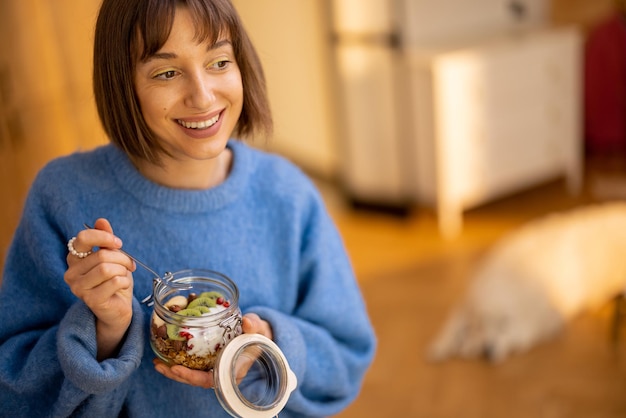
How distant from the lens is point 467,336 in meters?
2.67

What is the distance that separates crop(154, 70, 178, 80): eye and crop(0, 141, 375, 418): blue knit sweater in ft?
0.58

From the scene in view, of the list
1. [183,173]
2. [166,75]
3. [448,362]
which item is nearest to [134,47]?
[166,75]

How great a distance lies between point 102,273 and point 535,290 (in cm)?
Answer: 204

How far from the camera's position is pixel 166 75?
Result: 37.4 inches

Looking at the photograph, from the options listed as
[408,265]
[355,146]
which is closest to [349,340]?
[408,265]

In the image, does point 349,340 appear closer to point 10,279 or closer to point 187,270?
point 187,270

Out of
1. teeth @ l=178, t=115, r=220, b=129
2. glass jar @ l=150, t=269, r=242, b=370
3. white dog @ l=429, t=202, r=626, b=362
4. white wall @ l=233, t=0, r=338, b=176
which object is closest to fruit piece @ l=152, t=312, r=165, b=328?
glass jar @ l=150, t=269, r=242, b=370

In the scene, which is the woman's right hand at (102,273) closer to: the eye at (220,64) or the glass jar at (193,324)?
the glass jar at (193,324)

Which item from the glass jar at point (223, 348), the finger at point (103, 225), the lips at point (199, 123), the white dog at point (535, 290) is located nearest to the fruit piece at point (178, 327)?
the glass jar at point (223, 348)

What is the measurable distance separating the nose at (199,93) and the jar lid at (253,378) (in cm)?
30

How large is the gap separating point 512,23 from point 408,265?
5.11ft

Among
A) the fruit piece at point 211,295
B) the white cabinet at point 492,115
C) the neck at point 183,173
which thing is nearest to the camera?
the fruit piece at point 211,295

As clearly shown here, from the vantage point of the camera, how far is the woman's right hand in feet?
2.82

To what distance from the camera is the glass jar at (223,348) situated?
2.91 ft
